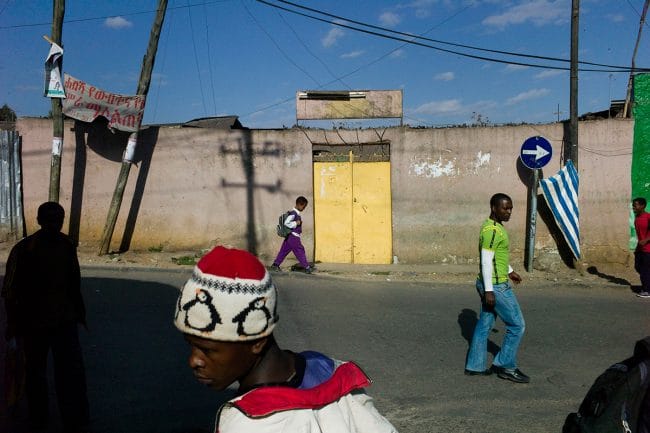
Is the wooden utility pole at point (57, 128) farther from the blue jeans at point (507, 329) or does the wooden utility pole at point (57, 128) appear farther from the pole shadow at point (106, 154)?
the blue jeans at point (507, 329)

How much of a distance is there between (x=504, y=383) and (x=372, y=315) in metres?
2.81

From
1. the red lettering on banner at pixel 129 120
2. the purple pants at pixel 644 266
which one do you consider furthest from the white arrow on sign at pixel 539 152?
the red lettering on banner at pixel 129 120

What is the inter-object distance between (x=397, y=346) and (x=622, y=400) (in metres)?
4.49

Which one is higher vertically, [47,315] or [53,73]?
[53,73]

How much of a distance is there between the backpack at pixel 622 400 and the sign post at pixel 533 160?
10.00 meters

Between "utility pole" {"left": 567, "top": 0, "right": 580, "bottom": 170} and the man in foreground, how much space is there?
1148 centimetres

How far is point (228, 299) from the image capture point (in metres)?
1.58

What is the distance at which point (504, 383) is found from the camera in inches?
215

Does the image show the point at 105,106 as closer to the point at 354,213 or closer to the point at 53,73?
the point at 53,73

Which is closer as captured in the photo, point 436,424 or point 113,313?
point 436,424

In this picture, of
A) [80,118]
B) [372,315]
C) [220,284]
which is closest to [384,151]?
[372,315]

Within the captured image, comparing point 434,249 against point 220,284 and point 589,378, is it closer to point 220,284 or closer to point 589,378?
point 589,378

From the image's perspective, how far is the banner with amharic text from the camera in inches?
475

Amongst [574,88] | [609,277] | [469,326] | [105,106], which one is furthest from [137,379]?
→ [574,88]
